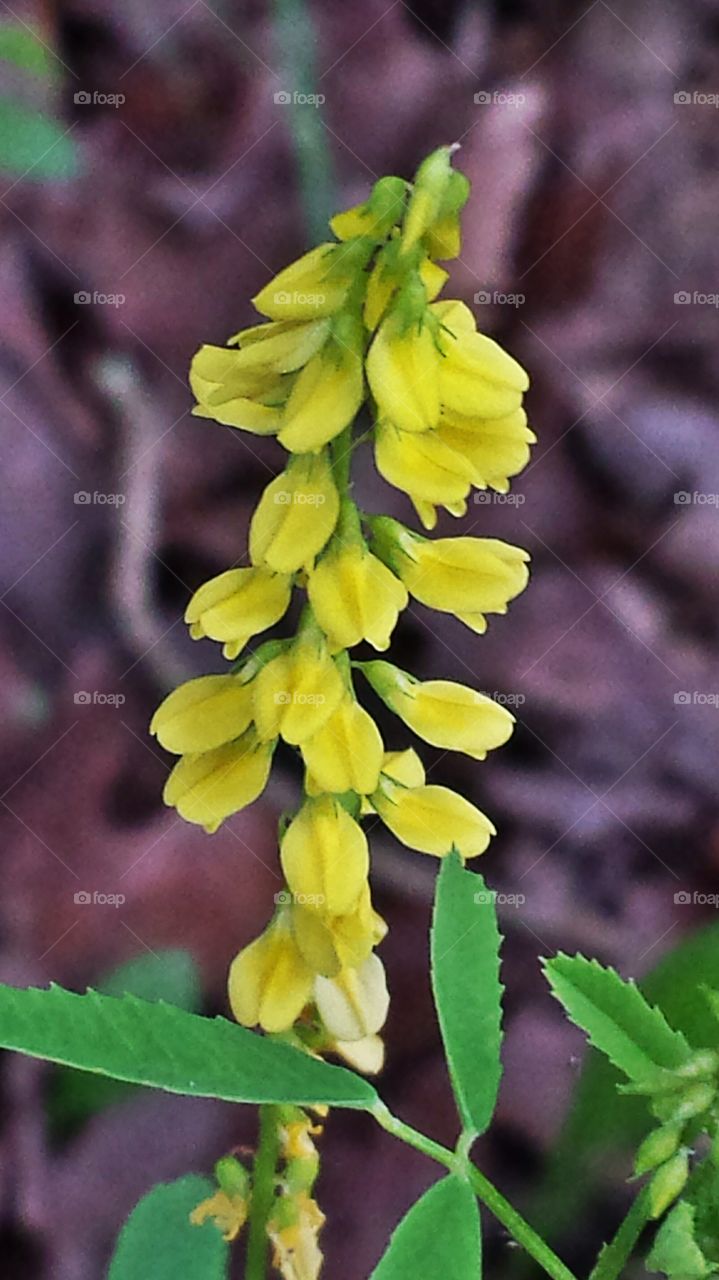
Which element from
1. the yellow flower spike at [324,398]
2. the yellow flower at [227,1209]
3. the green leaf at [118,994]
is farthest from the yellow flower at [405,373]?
the green leaf at [118,994]

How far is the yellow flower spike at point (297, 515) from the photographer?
54 cm

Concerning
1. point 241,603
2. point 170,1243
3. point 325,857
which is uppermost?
point 241,603

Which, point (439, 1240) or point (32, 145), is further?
point (32, 145)

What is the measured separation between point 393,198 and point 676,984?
1.96 feet

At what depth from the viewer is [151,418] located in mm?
1069

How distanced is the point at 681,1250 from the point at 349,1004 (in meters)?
0.19

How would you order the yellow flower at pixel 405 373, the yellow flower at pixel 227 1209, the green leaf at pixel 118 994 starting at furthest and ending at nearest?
the green leaf at pixel 118 994
the yellow flower at pixel 227 1209
the yellow flower at pixel 405 373

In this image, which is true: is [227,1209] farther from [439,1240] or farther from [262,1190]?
[439,1240]

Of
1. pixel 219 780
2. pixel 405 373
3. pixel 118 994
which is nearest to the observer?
pixel 405 373

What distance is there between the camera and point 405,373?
506 millimetres

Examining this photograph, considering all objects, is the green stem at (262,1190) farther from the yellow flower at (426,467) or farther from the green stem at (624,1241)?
the yellow flower at (426,467)

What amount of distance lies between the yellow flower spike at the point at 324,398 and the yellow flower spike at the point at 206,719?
0.14m

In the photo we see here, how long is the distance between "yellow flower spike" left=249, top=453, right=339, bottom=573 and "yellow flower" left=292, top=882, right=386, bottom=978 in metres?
0.17

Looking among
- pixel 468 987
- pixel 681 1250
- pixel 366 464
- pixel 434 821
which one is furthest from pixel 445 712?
pixel 366 464
